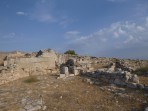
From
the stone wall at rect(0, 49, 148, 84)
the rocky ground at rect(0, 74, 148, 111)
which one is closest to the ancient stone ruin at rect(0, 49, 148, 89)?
the stone wall at rect(0, 49, 148, 84)

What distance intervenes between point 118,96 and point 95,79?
13.4ft

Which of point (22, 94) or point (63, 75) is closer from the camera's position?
point (22, 94)

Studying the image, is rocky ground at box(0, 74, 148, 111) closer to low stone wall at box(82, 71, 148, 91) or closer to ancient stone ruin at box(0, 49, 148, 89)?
low stone wall at box(82, 71, 148, 91)

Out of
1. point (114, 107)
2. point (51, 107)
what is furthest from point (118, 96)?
point (51, 107)

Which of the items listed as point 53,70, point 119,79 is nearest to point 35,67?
point 53,70

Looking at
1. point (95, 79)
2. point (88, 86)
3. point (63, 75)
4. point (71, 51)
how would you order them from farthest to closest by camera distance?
point (71, 51) < point (63, 75) < point (95, 79) < point (88, 86)

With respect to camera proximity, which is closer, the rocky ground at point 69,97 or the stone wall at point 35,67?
the rocky ground at point 69,97

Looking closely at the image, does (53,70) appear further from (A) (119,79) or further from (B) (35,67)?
(A) (119,79)

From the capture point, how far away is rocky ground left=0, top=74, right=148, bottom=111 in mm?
11266

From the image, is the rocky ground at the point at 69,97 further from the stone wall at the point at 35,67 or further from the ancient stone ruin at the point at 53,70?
the stone wall at the point at 35,67

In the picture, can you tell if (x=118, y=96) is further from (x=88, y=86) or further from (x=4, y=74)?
(x=4, y=74)

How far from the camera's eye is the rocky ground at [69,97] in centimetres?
1127

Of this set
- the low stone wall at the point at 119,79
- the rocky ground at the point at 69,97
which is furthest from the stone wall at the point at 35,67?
the low stone wall at the point at 119,79

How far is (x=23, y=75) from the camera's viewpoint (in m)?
18.5
